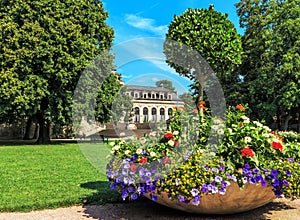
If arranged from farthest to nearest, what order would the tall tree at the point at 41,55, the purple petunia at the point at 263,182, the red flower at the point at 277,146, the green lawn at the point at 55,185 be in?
the tall tree at the point at 41,55, the green lawn at the point at 55,185, the red flower at the point at 277,146, the purple petunia at the point at 263,182

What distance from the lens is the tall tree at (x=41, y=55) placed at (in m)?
17.5

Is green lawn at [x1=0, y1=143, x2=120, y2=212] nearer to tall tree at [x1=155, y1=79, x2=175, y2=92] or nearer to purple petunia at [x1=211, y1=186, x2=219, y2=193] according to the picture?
tall tree at [x1=155, y1=79, x2=175, y2=92]

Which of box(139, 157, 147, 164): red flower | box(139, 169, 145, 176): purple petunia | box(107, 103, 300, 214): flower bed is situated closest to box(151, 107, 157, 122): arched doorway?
box(107, 103, 300, 214): flower bed

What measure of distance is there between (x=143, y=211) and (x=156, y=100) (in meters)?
2.06

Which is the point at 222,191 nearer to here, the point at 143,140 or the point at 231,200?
the point at 231,200

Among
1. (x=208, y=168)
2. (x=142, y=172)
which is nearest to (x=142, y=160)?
(x=142, y=172)

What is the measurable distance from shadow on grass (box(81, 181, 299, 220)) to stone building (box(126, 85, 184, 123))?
1509mm

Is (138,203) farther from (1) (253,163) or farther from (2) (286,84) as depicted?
(2) (286,84)

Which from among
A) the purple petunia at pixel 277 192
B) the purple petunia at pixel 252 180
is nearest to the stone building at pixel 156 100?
the purple petunia at pixel 252 180

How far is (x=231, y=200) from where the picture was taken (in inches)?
156

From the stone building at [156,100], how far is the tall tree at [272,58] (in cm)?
1803

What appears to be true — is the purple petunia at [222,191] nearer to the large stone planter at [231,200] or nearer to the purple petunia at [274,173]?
the large stone planter at [231,200]

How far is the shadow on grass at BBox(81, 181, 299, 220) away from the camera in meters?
4.41

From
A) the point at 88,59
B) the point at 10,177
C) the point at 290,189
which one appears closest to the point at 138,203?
the point at 290,189
